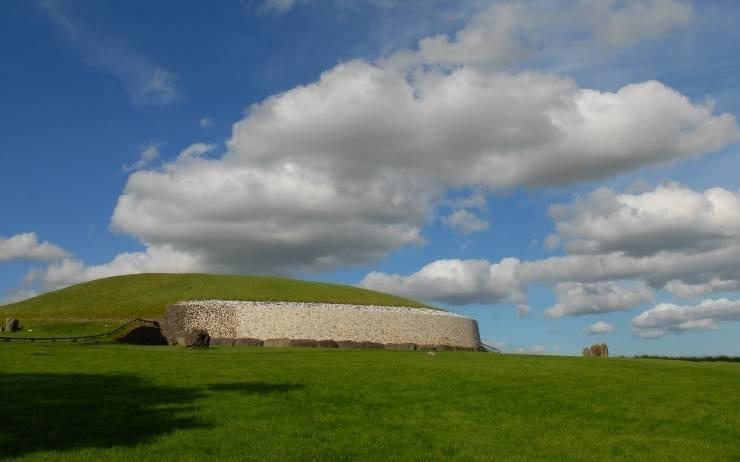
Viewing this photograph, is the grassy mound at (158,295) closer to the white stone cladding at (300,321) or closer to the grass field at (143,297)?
the grass field at (143,297)

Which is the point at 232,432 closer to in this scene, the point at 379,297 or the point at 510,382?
the point at 510,382

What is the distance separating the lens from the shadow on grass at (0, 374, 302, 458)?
47.8 feet

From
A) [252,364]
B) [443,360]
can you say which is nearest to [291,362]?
[252,364]

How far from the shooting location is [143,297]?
6700 centimetres

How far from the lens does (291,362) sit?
1164 inches

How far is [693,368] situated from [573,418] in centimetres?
1655

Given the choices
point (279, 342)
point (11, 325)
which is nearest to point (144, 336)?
point (11, 325)

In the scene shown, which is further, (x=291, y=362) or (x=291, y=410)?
(x=291, y=362)

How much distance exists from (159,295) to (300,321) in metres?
19.1

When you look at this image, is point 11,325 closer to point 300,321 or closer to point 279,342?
point 300,321

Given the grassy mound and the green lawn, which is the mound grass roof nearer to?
the grassy mound

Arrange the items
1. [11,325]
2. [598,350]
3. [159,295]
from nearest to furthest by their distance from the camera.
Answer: [598,350] → [11,325] → [159,295]

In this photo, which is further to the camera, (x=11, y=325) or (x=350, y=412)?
(x=11, y=325)

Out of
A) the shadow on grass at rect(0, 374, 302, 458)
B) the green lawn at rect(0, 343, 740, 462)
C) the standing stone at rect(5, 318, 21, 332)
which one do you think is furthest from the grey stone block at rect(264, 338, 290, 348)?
the shadow on grass at rect(0, 374, 302, 458)
